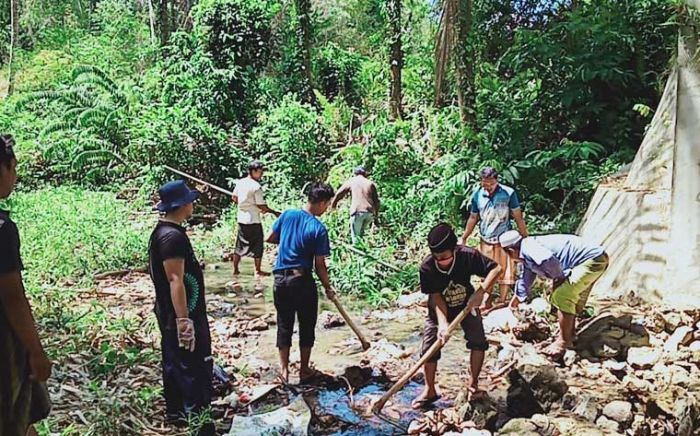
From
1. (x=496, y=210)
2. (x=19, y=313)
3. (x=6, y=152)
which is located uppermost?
(x=6, y=152)

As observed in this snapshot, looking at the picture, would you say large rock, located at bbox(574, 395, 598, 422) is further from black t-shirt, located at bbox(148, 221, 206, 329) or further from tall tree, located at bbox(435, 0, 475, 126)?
tall tree, located at bbox(435, 0, 475, 126)

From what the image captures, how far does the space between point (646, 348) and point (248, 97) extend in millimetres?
12086

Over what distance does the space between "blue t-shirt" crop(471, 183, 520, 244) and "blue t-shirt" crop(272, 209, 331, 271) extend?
2835 mm

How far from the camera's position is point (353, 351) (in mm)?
6418

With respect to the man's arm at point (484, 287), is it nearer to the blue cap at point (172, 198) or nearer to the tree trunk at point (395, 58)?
the blue cap at point (172, 198)

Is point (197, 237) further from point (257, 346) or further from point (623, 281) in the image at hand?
point (623, 281)

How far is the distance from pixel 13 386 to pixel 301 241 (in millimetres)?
2646

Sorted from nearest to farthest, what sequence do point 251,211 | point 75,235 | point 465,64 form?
point 251,211 < point 75,235 < point 465,64

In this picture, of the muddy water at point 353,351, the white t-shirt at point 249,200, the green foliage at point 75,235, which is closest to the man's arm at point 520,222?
the muddy water at point 353,351

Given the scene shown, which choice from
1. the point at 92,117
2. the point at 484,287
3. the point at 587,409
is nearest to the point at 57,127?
the point at 92,117

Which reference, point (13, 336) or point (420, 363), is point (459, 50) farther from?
point (13, 336)

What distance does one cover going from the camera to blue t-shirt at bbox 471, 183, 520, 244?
24.3 feet

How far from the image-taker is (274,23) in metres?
17.3

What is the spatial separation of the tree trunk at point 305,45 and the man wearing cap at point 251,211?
810cm
